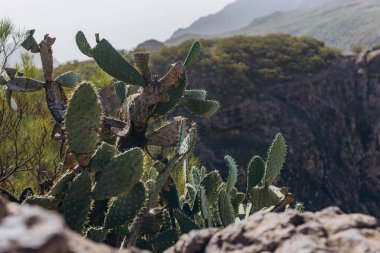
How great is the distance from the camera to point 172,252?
1.60m

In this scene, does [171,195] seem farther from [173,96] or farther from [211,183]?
[173,96]

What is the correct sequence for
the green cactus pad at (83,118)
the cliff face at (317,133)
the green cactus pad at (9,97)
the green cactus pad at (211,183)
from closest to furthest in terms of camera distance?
the green cactus pad at (83,118), the green cactus pad at (211,183), the green cactus pad at (9,97), the cliff face at (317,133)

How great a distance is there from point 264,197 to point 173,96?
44.0 inches

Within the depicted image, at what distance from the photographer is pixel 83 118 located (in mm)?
2746

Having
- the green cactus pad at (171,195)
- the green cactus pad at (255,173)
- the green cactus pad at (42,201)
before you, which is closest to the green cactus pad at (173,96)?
the green cactus pad at (171,195)

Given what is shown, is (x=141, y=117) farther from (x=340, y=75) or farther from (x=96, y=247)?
(x=340, y=75)

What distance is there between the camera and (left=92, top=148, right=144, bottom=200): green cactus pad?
107 inches

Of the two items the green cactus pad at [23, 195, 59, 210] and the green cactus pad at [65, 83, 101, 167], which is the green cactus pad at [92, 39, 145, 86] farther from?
the green cactus pad at [23, 195, 59, 210]

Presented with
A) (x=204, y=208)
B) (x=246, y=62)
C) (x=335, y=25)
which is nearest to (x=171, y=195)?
(x=204, y=208)

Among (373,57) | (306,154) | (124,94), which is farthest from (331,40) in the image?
(124,94)

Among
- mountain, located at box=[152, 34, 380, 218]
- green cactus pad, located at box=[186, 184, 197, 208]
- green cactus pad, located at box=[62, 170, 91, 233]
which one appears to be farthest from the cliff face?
green cactus pad, located at box=[62, 170, 91, 233]

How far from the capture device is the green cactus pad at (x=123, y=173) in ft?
8.95

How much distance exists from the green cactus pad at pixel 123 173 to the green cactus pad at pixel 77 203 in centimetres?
11

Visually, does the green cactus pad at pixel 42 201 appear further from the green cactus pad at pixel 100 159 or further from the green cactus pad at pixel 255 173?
the green cactus pad at pixel 255 173
